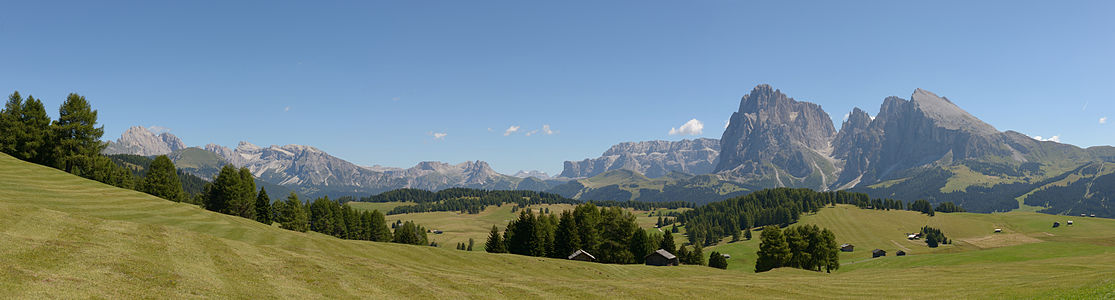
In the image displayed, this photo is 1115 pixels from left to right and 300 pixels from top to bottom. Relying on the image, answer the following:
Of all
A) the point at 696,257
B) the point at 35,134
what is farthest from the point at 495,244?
the point at 35,134

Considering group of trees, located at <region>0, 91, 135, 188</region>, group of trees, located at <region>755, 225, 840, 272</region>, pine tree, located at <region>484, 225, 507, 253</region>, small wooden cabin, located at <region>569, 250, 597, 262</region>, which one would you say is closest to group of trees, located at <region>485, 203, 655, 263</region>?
pine tree, located at <region>484, 225, 507, 253</region>

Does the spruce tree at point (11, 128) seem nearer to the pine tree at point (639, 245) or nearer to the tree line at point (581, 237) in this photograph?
the tree line at point (581, 237)

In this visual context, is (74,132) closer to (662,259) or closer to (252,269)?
(252,269)

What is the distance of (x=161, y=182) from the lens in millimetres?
105562

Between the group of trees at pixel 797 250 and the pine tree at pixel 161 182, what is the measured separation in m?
125

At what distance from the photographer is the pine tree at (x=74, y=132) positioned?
89.2 meters

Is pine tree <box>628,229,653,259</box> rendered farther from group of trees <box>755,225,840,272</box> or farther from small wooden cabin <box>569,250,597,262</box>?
group of trees <box>755,225,840,272</box>

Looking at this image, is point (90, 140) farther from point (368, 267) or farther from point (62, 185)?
point (368, 267)

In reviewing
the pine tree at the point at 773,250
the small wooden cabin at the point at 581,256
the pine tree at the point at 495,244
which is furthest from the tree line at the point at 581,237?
the pine tree at the point at 773,250

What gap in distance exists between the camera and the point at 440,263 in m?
59.8

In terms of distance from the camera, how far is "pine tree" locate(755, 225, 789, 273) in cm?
10331

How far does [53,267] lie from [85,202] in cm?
4754

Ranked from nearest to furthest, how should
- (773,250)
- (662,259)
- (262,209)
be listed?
(662,259), (773,250), (262,209)

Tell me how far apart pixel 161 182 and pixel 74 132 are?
1806cm
